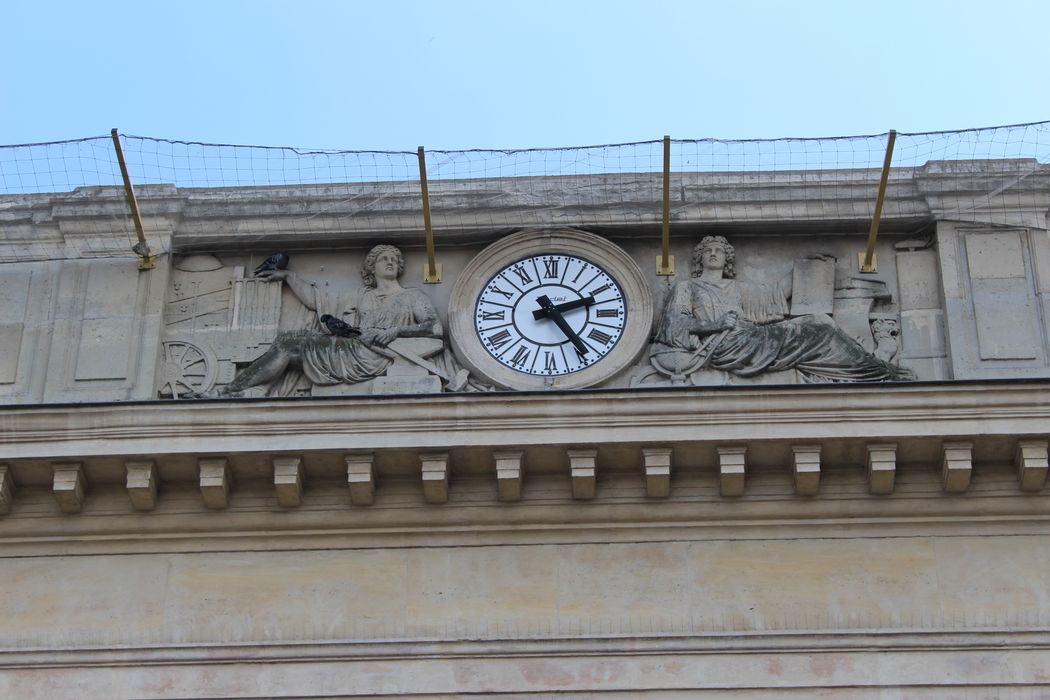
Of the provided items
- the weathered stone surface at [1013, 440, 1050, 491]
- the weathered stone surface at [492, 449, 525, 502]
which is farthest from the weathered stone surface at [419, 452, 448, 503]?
the weathered stone surface at [1013, 440, 1050, 491]

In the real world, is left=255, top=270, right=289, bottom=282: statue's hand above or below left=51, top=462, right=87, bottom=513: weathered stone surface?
above

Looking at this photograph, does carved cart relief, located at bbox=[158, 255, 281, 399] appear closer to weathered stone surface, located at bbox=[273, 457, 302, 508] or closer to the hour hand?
weathered stone surface, located at bbox=[273, 457, 302, 508]

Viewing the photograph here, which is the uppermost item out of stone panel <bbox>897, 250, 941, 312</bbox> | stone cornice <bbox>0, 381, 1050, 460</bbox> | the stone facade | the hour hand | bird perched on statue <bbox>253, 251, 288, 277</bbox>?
bird perched on statue <bbox>253, 251, 288, 277</bbox>

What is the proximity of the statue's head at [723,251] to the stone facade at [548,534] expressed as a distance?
730mm

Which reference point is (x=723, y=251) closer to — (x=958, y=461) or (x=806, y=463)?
(x=806, y=463)

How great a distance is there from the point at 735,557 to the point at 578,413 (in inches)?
57.8

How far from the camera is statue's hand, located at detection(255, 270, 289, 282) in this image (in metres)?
20.1

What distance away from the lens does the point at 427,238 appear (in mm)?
19859

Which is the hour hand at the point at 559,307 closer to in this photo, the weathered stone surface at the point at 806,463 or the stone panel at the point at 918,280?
the weathered stone surface at the point at 806,463

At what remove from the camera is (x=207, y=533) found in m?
18.5

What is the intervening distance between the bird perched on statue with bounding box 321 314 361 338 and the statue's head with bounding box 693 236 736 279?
103 inches

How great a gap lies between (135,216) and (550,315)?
3.24m

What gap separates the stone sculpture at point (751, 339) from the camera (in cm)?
1919

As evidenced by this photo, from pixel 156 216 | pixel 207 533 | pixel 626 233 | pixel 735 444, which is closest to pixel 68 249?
pixel 156 216
